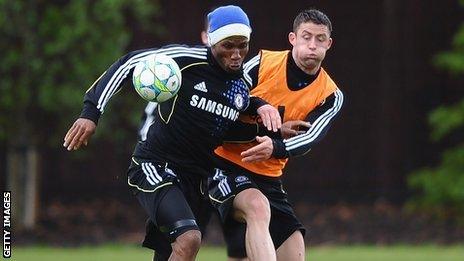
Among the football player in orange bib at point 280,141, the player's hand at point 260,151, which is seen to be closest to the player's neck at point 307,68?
the football player in orange bib at point 280,141

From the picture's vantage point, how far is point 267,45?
18391 mm

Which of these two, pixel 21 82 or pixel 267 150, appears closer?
pixel 267 150

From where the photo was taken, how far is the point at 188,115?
31.3ft

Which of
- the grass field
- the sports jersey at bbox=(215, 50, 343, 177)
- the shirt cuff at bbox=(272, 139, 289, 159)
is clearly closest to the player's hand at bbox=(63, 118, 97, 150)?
the sports jersey at bbox=(215, 50, 343, 177)

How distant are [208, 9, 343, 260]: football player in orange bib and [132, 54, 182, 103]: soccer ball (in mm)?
759

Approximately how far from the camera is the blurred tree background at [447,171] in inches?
677

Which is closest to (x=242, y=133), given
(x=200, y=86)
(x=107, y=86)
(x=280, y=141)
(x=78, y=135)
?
(x=280, y=141)

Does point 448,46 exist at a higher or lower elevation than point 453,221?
higher

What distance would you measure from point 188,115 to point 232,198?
2.29 ft

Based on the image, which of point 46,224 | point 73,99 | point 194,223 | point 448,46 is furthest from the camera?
point 448,46

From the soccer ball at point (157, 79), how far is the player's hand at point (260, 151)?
681 mm

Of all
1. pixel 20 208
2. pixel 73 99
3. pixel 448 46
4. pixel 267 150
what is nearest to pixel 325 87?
pixel 267 150

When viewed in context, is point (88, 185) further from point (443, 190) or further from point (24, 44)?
point (443, 190)

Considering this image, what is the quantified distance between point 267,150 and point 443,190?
865 cm
